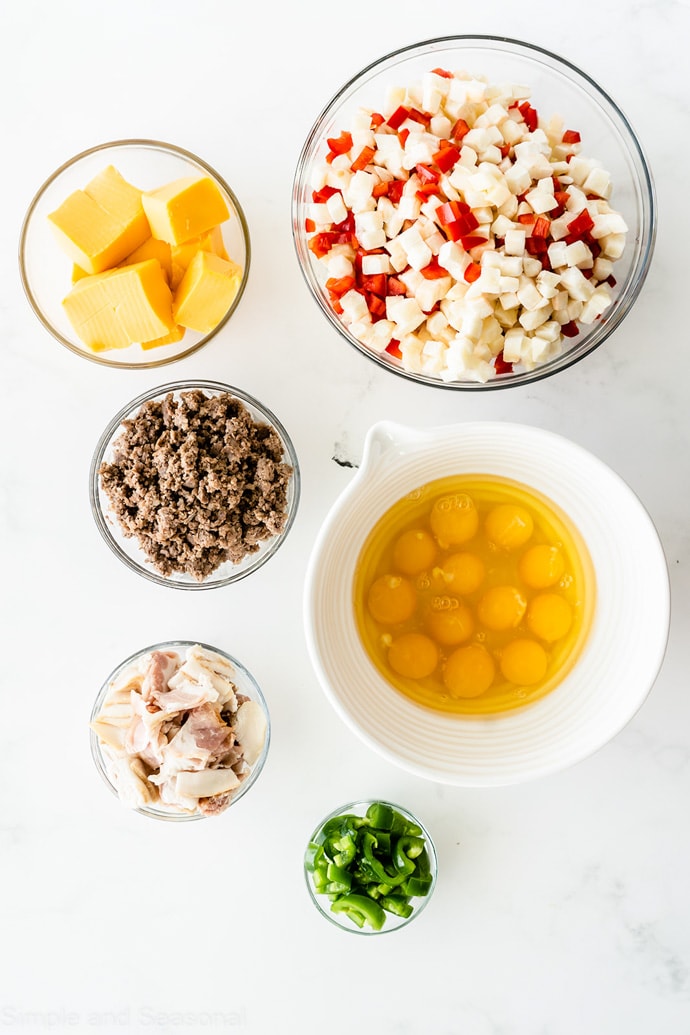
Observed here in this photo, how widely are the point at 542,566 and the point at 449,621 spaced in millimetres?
276

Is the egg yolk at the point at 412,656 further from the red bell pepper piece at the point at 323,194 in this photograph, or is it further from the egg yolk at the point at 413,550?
the red bell pepper piece at the point at 323,194

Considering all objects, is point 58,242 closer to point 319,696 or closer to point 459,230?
point 459,230

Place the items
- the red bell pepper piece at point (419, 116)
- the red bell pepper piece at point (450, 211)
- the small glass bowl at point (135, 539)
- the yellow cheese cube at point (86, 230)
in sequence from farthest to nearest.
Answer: the small glass bowl at point (135, 539) < the yellow cheese cube at point (86, 230) < the red bell pepper piece at point (419, 116) < the red bell pepper piece at point (450, 211)

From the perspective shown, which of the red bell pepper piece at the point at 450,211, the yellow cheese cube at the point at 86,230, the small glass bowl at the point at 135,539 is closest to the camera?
the red bell pepper piece at the point at 450,211

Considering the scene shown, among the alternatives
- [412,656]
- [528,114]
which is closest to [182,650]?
[412,656]

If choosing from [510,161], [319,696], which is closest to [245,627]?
[319,696]

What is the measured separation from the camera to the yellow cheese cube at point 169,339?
205 centimetres

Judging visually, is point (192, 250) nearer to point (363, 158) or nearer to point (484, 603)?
point (363, 158)

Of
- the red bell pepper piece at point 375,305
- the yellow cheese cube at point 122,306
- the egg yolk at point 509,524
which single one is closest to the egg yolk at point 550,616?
the egg yolk at point 509,524

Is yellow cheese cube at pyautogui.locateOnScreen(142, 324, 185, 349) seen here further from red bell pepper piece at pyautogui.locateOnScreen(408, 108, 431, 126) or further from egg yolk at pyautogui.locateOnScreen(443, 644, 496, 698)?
egg yolk at pyautogui.locateOnScreen(443, 644, 496, 698)

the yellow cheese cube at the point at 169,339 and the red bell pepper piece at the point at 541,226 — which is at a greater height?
the red bell pepper piece at the point at 541,226

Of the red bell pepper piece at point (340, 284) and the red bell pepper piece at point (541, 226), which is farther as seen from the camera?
the red bell pepper piece at point (340, 284)

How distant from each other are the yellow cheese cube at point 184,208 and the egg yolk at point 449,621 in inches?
42.9

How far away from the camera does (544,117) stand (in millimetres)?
2070
